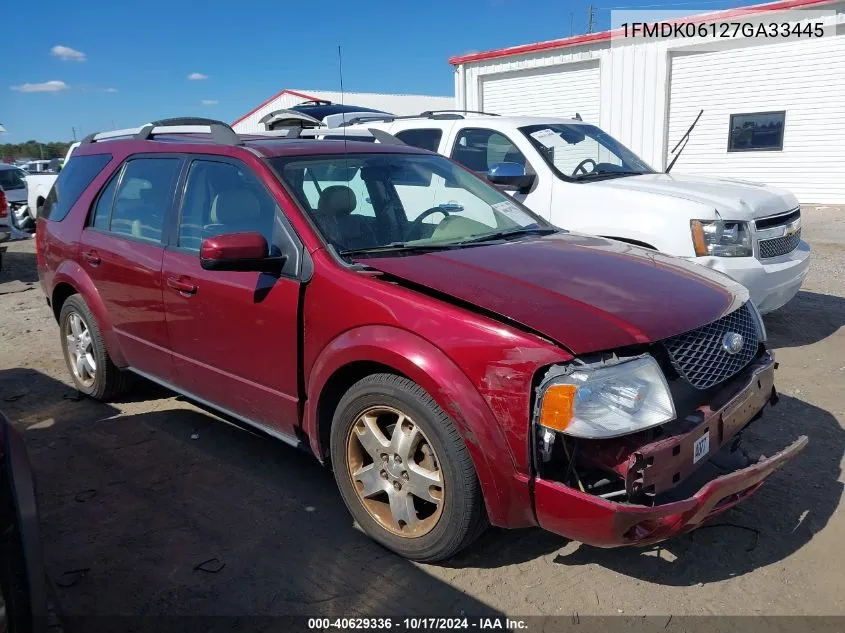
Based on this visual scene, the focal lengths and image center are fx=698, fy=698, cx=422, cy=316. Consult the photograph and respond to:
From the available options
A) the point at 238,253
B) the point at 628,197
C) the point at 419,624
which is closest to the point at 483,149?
the point at 628,197

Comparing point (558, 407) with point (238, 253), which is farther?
point (238, 253)

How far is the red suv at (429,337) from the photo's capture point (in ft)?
8.33

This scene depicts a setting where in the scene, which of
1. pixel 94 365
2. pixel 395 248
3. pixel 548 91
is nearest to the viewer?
pixel 395 248

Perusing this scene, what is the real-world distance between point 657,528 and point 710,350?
2.72 ft

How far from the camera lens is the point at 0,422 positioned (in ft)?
7.79

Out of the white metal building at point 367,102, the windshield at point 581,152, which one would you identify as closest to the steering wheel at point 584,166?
the windshield at point 581,152

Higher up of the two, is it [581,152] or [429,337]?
[581,152]

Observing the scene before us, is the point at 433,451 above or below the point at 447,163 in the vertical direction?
below

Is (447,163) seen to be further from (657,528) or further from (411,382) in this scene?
(657,528)

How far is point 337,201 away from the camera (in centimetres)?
357

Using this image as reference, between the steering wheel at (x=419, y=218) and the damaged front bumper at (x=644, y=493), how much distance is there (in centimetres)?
153

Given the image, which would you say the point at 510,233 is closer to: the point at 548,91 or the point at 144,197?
the point at 144,197

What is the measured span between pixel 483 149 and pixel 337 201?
11.5 feet

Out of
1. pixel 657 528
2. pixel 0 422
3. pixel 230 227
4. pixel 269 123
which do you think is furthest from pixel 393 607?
pixel 269 123
